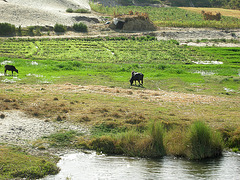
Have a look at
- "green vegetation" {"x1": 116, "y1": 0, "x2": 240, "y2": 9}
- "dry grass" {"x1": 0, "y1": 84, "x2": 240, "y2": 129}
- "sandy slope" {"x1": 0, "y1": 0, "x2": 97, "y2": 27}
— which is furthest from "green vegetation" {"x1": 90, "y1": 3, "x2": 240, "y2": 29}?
"dry grass" {"x1": 0, "y1": 84, "x2": 240, "y2": 129}

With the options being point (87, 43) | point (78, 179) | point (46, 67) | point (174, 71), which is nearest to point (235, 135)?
point (78, 179)

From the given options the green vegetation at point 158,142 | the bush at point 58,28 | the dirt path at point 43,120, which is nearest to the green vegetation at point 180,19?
the bush at point 58,28

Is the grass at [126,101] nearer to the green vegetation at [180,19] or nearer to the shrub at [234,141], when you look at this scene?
the shrub at [234,141]

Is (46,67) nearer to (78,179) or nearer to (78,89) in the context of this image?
(78,89)

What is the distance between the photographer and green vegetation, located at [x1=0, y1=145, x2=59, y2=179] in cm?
1330

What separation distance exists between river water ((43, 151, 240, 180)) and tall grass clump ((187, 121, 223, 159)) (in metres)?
0.39

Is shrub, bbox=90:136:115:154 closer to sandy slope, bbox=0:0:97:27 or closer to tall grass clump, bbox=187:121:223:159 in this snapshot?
tall grass clump, bbox=187:121:223:159

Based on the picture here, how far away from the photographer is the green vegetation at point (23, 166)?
1330 cm

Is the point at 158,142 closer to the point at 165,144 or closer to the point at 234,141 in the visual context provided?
the point at 165,144

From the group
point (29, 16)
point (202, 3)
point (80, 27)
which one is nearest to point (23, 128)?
point (80, 27)

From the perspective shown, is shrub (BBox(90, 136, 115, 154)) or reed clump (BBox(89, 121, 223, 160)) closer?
reed clump (BBox(89, 121, 223, 160))

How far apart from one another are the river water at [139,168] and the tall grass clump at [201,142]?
0.39m

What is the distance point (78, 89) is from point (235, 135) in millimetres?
15012

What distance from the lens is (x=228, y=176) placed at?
48.6 feet
